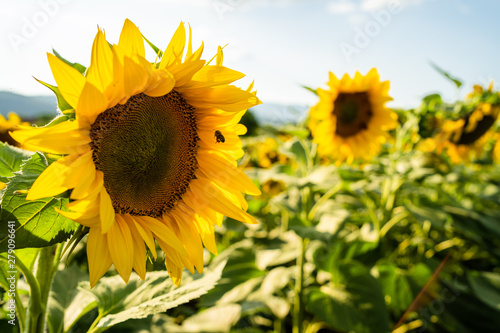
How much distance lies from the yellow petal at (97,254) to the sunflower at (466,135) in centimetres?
353

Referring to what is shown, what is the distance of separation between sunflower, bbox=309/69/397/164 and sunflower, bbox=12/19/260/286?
1949mm

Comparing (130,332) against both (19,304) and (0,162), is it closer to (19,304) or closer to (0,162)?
(19,304)

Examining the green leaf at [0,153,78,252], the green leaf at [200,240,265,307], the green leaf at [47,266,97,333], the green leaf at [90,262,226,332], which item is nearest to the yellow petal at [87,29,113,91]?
the green leaf at [0,153,78,252]

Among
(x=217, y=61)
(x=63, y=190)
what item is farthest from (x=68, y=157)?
(x=217, y=61)

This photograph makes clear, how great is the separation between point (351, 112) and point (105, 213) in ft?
8.99

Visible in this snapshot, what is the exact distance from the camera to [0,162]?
0.97 metres

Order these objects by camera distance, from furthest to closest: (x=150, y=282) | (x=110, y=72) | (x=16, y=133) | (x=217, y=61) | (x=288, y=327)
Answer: (x=288, y=327), (x=150, y=282), (x=217, y=61), (x=110, y=72), (x=16, y=133)

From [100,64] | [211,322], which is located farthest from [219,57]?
[211,322]

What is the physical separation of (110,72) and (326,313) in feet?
6.81

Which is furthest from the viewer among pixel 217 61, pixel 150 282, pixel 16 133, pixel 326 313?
pixel 326 313

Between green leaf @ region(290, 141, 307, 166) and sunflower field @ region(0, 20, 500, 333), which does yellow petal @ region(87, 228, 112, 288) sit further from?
green leaf @ region(290, 141, 307, 166)

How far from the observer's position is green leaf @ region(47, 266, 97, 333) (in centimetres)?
129

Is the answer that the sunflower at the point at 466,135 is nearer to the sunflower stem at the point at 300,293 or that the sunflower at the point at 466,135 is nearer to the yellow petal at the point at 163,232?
the sunflower stem at the point at 300,293

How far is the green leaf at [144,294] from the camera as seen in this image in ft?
3.64
